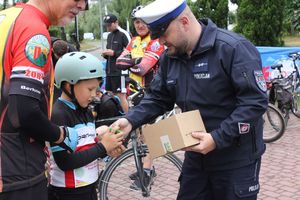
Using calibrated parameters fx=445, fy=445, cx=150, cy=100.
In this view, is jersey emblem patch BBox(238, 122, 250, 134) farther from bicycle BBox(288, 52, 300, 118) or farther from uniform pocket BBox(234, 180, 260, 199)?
bicycle BBox(288, 52, 300, 118)

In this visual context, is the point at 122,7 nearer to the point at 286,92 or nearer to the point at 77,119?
the point at 286,92

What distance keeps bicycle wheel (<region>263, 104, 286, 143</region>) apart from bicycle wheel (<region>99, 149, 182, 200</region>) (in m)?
2.63

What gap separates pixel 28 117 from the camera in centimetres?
201

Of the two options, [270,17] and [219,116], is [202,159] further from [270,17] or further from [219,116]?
[270,17]

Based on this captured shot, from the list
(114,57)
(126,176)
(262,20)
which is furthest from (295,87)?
(262,20)

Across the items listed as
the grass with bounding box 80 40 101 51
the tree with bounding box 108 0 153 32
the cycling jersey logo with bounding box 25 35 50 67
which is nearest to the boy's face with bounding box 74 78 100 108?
the cycling jersey logo with bounding box 25 35 50 67

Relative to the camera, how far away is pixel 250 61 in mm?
2473

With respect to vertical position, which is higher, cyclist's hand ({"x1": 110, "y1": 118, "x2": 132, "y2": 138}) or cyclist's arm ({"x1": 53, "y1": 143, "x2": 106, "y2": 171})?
cyclist's hand ({"x1": 110, "y1": 118, "x2": 132, "y2": 138})

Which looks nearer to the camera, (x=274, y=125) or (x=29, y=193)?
(x=29, y=193)

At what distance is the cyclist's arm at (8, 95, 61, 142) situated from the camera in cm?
198

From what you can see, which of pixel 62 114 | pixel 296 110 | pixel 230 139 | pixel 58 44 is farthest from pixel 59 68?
pixel 296 110

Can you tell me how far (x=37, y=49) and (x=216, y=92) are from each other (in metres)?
1.08

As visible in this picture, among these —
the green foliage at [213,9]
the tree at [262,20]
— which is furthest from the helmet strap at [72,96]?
the green foliage at [213,9]

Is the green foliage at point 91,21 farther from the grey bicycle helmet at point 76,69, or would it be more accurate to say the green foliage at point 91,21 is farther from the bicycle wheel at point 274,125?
the grey bicycle helmet at point 76,69
